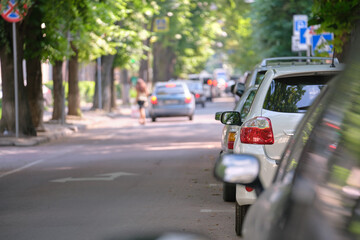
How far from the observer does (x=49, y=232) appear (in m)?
7.89

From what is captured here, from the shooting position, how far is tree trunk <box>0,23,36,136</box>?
21.3m

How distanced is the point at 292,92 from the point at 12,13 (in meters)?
13.5

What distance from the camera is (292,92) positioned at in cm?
750

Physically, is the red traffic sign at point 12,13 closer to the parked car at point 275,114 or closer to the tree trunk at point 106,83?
the parked car at point 275,114

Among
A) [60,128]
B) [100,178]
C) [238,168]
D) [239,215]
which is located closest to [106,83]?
[60,128]

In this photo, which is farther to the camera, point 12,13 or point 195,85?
point 195,85

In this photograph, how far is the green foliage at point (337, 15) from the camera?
12484 mm

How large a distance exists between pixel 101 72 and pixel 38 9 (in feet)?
54.5

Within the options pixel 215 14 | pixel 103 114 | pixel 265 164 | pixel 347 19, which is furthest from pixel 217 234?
pixel 215 14

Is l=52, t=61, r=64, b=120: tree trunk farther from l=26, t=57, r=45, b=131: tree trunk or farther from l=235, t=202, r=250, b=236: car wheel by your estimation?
l=235, t=202, r=250, b=236: car wheel

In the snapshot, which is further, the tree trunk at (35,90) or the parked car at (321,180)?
the tree trunk at (35,90)

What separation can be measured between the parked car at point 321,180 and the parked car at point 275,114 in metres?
3.94

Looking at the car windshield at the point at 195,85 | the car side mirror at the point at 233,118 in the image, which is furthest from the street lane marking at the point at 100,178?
the car windshield at the point at 195,85

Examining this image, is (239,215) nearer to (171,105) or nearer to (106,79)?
(171,105)
